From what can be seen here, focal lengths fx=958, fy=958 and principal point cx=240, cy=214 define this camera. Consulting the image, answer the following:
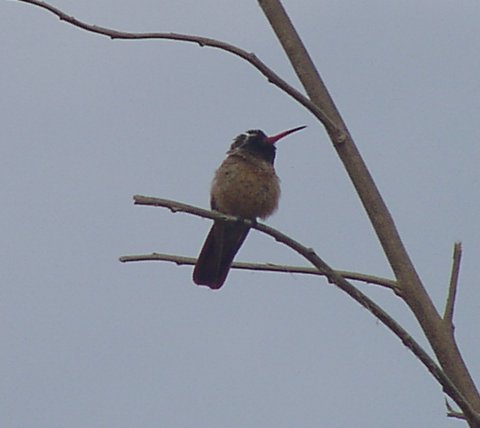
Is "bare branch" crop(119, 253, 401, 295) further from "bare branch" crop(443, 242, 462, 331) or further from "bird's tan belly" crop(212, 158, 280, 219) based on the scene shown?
"bird's tan belly" crop(212, 158, 280, 219)

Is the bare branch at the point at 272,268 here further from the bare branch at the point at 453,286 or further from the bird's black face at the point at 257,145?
the bird's black face at the point at 257,145

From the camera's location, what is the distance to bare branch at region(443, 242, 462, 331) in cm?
210

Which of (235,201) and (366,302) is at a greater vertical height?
(235,201)

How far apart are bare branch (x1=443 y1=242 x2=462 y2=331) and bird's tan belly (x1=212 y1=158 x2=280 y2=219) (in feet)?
11.8

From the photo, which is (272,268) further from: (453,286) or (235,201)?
(235,201)

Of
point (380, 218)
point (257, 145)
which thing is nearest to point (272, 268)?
point (380, 218)

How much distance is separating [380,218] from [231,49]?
0.59 m

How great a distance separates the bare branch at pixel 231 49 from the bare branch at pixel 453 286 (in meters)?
0.41

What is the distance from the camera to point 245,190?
19.4ft

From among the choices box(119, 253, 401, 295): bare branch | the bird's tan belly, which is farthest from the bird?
box(119, 253, 401, 295): bare branch

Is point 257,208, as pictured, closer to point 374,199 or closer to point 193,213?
point 193,213

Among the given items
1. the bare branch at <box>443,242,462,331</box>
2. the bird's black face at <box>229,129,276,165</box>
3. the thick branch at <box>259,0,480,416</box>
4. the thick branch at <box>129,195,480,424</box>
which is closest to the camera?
the thick branch at <box>129,195,480,424</box>

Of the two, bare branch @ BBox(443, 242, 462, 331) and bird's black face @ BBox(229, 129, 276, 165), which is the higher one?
bird's black face @ BBox(229, 129, 276, 165)

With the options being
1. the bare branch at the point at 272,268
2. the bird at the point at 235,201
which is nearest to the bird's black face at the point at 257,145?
the bird at the point at 235,201
